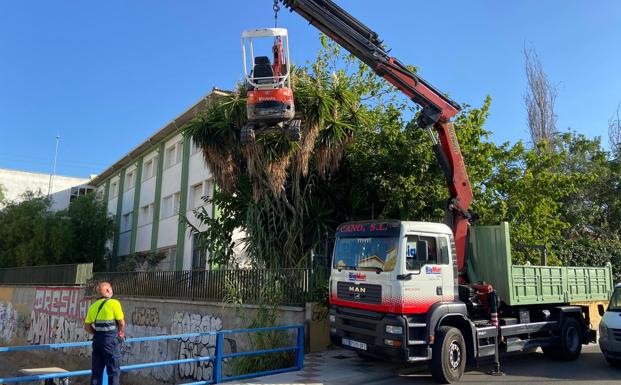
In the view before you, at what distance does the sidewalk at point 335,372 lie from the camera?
8375 millimetres

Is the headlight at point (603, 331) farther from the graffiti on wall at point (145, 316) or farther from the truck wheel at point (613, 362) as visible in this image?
the graffiti on wall at point (145, 316)

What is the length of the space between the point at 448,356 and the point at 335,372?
215 centimetres

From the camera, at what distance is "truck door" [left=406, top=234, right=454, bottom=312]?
8087 mm

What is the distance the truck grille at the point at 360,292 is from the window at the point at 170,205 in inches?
711

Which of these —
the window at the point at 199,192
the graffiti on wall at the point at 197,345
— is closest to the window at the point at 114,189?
the window at the point at 199,192

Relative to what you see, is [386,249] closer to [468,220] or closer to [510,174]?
[468,220]

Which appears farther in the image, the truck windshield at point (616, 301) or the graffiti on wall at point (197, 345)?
the graffiti on wall at point (197, 345)

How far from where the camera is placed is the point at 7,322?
29422 millimetres

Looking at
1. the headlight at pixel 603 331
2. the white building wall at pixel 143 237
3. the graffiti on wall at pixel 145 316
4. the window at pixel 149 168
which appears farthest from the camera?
the window at pixel 149 168

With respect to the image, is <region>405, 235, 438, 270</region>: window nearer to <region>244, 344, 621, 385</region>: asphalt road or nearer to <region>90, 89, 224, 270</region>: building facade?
<region>244, 344, 621, 385</region>: asphalt road

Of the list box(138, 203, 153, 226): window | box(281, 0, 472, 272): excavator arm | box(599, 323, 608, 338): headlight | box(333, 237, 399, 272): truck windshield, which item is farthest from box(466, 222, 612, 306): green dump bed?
box(138, 203, 153, 226): window

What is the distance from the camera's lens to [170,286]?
53.8 ft

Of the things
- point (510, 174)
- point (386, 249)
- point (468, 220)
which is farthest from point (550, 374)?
point (510, 174)

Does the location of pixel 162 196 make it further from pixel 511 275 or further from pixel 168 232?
pixel 511 275
